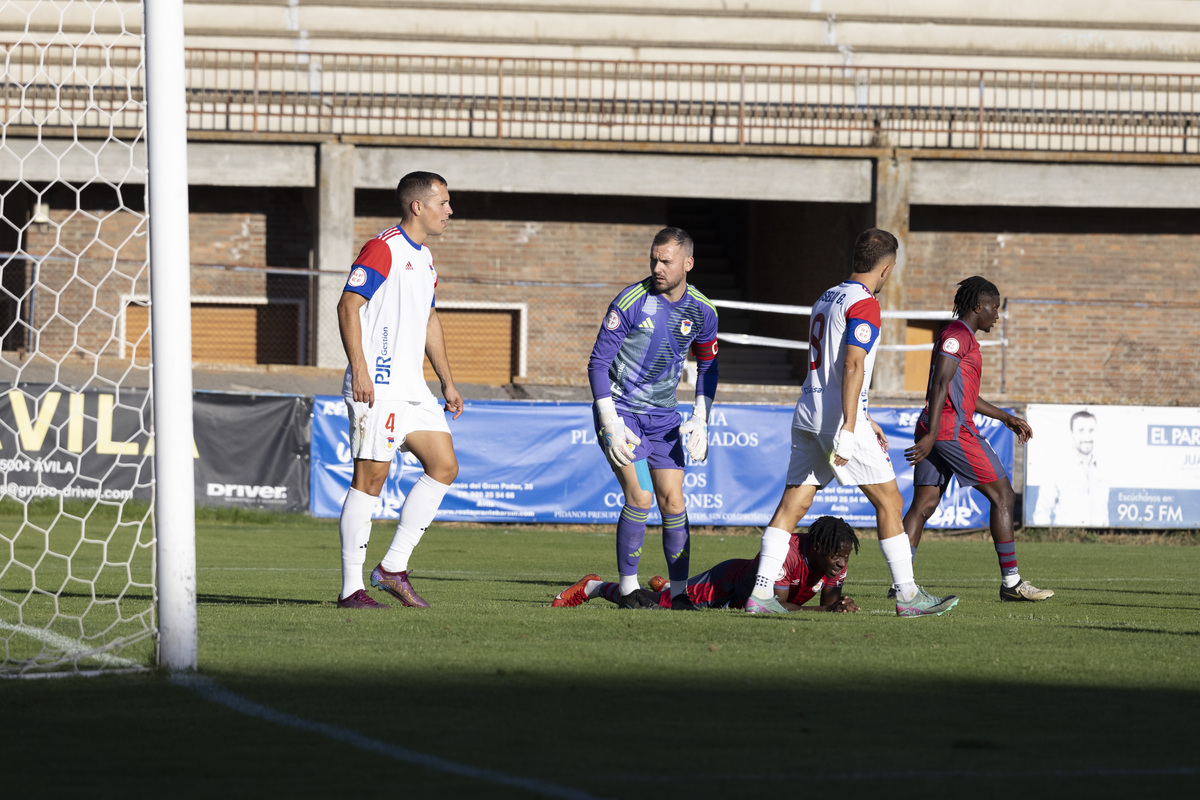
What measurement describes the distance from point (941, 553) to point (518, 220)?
13.1 meters

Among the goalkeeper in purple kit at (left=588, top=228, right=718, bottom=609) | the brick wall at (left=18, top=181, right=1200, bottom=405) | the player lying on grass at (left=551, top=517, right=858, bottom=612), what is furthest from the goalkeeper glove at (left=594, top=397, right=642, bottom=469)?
the brick wall at (left=18, top=181, right=1200, bottom=405)

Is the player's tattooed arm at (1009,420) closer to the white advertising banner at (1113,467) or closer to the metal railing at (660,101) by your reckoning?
the white advertising banner at (1113,467)

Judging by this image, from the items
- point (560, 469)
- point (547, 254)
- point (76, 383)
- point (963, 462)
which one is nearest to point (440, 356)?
point (963, 462)

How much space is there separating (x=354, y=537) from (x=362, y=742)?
3241 mm

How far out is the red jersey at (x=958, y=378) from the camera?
848 cm

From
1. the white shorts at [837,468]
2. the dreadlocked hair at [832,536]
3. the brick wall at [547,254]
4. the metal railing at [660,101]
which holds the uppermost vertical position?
the metal railing at [660,101]

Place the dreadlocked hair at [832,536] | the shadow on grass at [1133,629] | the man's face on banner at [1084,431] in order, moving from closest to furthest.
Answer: the shadow on grass at [1133,629]
the dreadlocked hair at [832,536]
the man's face on banner at [1084,431]

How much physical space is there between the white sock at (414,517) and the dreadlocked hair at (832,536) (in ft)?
6.43

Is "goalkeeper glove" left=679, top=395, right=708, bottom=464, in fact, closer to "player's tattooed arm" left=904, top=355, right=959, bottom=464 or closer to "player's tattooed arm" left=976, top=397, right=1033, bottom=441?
"player's tattooed arm" left=904, top=355, right=959, bottom=464

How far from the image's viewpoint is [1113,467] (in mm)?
17625

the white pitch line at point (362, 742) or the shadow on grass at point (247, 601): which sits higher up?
the white pitch line at point (362, 742)

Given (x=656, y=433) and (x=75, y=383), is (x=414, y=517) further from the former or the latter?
(x=75, y=383)

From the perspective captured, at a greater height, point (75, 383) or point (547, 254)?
point (547, 254)

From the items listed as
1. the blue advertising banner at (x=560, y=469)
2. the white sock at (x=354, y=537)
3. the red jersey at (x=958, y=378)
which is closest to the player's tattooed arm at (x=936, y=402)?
the red jersey at (x=958, y=378)
